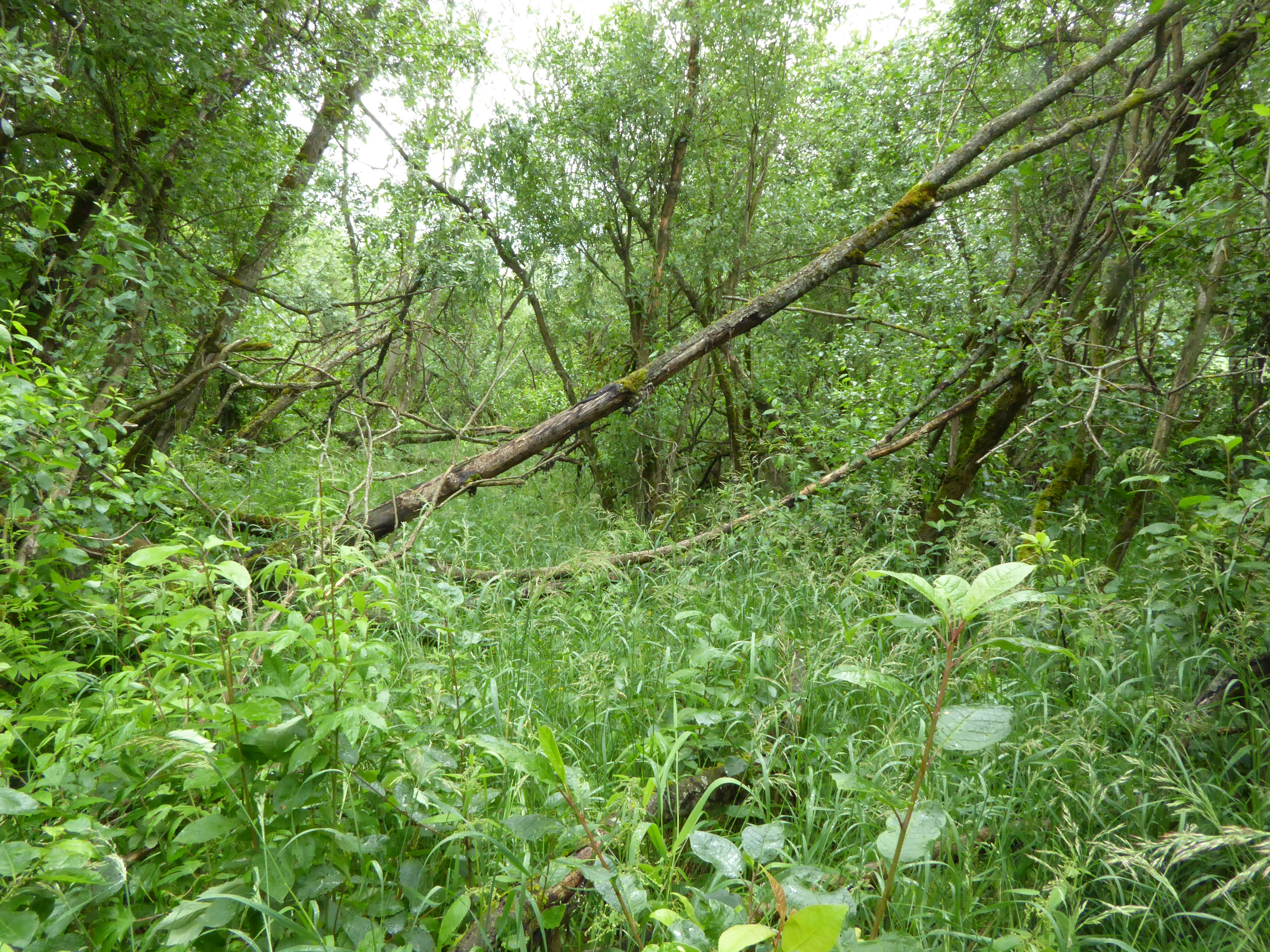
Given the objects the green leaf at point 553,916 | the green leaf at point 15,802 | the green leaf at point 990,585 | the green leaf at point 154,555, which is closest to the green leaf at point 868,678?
the green leaf at point 990,585

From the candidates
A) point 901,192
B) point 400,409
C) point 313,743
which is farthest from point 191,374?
point 901,192

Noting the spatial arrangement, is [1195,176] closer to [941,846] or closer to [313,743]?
[941,846]

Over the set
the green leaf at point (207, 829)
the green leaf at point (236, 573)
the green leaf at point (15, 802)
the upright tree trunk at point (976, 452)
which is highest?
the upright tree trunk at point (976, 452)

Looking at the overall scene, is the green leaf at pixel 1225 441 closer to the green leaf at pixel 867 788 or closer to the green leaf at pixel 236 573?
the green leaf at pixel 867 788

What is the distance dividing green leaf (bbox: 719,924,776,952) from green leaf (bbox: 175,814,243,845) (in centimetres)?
110

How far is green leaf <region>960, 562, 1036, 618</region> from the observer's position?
3.77 ft

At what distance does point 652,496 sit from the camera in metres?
6.23

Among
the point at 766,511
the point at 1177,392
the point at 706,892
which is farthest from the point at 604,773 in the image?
the point at 1177,392

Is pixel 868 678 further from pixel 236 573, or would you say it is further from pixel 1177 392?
pixel 1177 392

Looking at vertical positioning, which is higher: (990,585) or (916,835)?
(990,585)

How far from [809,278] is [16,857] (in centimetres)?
394

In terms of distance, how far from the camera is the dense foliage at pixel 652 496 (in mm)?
Result: 1462

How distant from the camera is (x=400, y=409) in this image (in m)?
4.84

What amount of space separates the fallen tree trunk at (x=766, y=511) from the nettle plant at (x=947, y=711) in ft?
8.06
